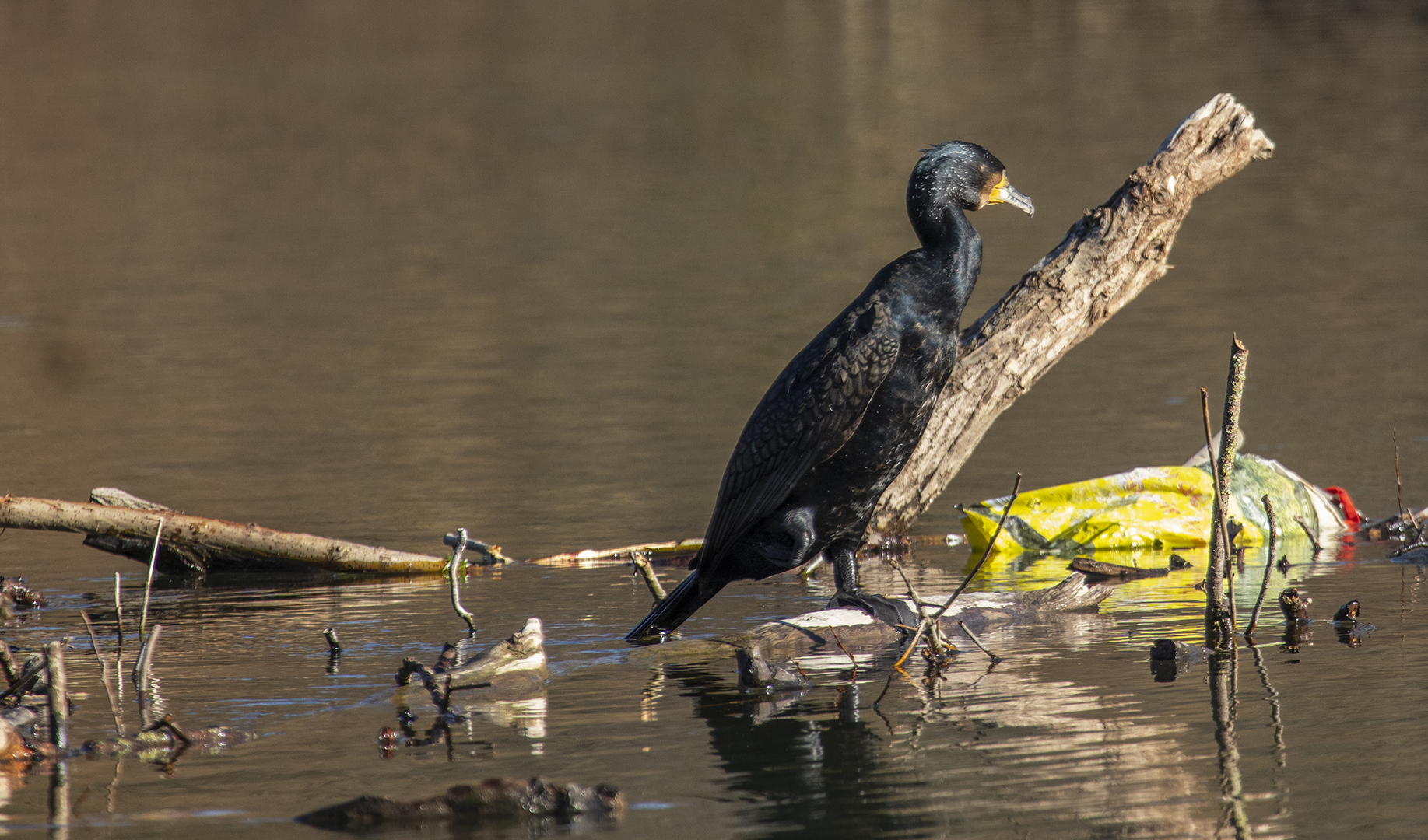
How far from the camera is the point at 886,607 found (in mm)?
6133

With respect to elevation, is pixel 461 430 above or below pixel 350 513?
above

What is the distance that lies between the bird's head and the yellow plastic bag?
77.2 inches

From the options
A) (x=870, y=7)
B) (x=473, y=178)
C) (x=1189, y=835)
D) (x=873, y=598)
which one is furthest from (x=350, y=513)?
(x=870, y=7)

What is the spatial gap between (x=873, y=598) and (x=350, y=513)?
3.90m

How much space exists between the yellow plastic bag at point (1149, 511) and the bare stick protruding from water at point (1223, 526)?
5.78 ft

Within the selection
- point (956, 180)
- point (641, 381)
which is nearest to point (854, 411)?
point (956, 180)

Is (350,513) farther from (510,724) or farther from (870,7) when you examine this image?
(870,7)

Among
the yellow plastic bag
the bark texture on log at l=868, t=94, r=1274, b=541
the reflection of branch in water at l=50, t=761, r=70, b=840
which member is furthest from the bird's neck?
the reflection of branch in water at l=50, t=761, r=70, b=840

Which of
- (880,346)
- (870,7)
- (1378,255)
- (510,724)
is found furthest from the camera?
(870,7)

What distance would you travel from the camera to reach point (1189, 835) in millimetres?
4391

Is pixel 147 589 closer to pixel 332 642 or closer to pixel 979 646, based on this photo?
pixel 332 642

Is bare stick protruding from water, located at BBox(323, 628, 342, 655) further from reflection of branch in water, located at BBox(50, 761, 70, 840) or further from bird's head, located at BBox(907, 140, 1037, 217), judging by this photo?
bird's head, located at BBox(907, 140, 1037, 217)

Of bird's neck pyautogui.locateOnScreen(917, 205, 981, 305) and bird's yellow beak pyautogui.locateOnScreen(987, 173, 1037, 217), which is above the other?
bird's yellow beak pyautogui.locateOnScreen(987, 173, 1037, 217)

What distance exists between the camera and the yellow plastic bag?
7.87 meters
